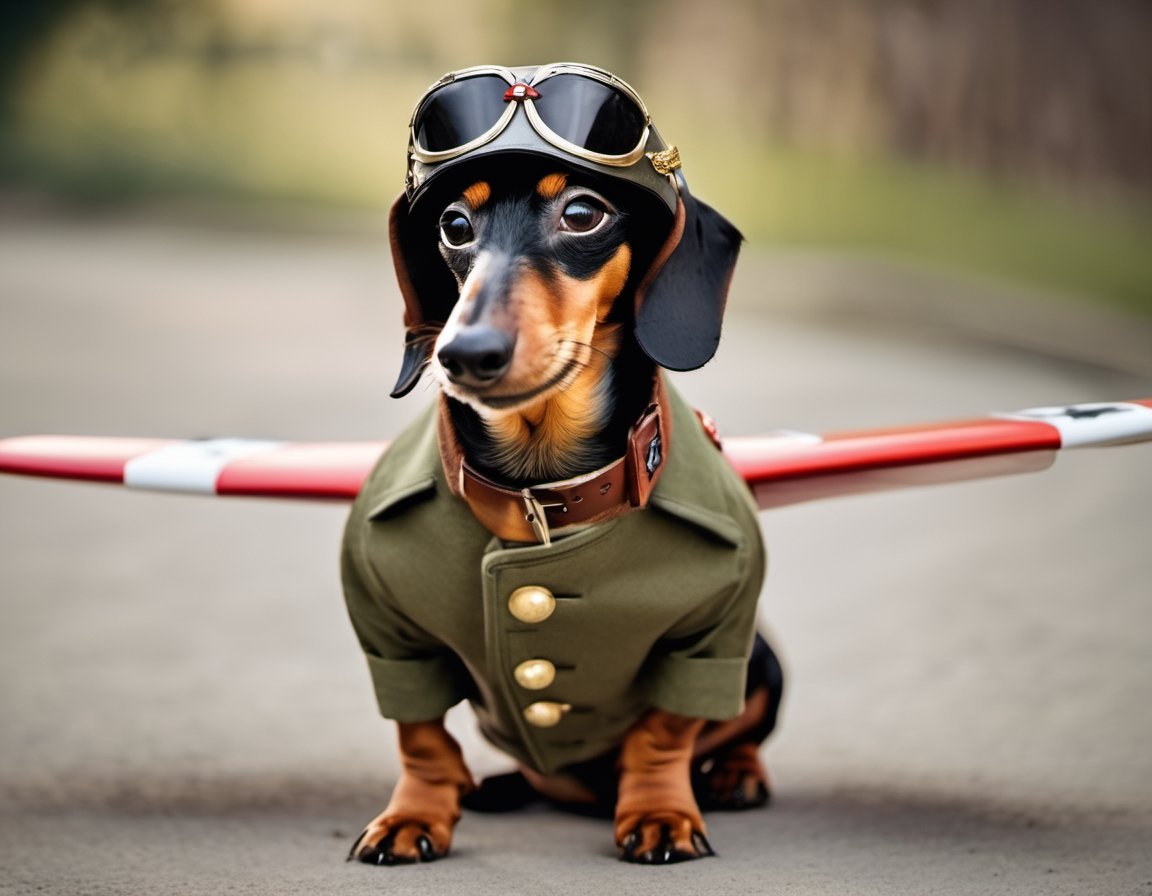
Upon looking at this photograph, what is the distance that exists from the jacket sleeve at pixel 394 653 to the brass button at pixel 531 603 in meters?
0.21

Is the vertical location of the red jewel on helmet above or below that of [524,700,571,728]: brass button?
above

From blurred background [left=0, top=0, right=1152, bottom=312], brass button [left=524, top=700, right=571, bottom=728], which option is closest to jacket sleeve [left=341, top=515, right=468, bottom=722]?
brass button [left=524, top=700, right=571, bottom=728]

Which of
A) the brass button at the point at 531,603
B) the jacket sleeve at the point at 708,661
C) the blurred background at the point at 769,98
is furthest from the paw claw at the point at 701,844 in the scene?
the blurred background at the point at 769,98

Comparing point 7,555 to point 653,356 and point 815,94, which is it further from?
point 815,94

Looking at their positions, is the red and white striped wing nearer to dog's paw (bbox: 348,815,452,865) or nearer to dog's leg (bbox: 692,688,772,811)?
dog's leg (bbox: 692,688,772,811)

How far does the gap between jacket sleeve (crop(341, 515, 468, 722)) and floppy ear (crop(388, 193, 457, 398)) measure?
0.26 metres

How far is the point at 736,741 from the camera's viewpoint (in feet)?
8.56

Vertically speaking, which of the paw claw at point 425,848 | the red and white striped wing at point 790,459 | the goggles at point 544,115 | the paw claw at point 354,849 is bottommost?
the paw claw at point 354,849

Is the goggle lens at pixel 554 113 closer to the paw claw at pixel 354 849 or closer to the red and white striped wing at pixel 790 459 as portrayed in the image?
the red and white striped wing at pixel 790 459

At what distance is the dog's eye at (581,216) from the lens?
2004mm

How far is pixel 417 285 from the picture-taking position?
2229mm

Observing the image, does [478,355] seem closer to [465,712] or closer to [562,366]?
[562,366]

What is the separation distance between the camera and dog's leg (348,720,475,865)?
7.13 feet

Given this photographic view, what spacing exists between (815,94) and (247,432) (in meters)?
4.36
